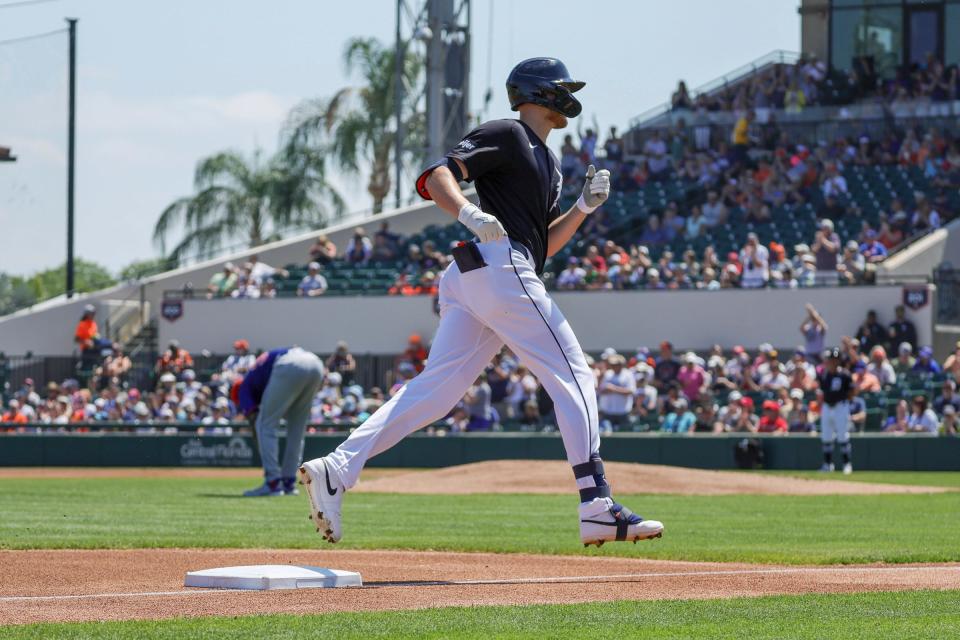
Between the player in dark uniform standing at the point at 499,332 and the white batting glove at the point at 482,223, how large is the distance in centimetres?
1

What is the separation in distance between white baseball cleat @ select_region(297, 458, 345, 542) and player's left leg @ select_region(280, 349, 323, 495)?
330 inches

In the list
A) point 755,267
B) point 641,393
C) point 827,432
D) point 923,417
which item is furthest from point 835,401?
point 755,267

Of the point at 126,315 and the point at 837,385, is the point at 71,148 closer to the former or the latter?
the point at 126,315

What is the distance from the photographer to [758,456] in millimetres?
22656

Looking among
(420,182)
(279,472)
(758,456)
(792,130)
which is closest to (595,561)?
(420,182)

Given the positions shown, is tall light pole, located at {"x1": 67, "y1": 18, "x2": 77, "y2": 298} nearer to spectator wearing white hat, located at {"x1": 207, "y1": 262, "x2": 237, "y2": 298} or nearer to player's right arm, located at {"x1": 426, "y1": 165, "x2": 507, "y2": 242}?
spectator wearing white hat, located at {"x1": 207, "y1": 262, "x2": 237, "y2": 298}

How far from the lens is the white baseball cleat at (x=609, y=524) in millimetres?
6812

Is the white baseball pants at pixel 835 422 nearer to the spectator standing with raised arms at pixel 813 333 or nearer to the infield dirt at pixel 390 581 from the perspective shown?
the spectator standing with raised arms at pixel 813 333

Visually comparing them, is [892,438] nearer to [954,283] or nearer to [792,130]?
[954,283]

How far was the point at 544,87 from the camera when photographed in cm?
725

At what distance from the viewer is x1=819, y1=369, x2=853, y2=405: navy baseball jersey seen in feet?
68.7

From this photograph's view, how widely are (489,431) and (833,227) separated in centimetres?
909

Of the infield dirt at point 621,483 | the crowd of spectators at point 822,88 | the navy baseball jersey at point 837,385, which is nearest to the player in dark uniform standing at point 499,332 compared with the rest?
the infield dirt at point 621,483

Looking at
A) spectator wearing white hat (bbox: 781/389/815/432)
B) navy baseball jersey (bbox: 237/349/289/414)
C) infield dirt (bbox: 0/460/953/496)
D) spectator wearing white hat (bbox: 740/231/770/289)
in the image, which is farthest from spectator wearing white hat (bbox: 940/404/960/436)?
navy baseball jersey (bbox: 237/349/289/414)
